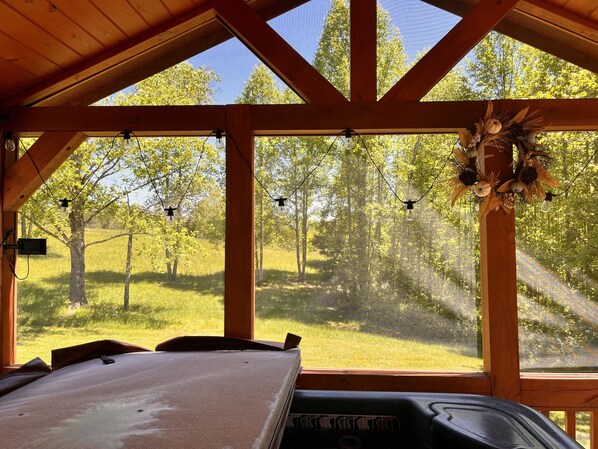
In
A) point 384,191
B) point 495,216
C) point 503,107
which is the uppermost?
point 503,107

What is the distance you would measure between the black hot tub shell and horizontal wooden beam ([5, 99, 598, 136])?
1.36 m

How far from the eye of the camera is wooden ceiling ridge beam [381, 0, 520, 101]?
2.12 metres

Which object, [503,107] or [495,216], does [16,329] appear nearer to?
[495,216]

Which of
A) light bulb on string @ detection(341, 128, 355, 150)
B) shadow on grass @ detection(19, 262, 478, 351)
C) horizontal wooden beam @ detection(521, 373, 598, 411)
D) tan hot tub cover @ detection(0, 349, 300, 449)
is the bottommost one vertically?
horizontal wooden beam @ detection(521, 373, 598, 411)

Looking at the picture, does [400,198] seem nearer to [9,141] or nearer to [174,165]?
[174,165]

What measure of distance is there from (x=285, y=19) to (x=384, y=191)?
3.85 feet

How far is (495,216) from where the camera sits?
2.06 meters

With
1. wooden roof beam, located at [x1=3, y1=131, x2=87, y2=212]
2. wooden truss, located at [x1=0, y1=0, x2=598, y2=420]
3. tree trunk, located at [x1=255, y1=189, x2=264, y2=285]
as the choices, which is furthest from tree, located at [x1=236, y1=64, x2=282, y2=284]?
wooden roof beam, located at [x1=3, y1=131, x2=87, y2=212]

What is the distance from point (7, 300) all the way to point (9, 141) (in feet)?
3.01

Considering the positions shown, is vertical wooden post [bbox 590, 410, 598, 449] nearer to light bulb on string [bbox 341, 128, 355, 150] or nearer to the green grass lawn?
the green grass lawn

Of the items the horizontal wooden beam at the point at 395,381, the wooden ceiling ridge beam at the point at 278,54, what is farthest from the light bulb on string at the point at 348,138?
the horizontal wooden beam at the point at 395,381

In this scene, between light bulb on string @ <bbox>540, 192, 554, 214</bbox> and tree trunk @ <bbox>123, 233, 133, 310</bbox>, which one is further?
tree trunk @ <bbox>123, 233, 133, 310</bbox>

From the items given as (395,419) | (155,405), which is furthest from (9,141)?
(395,419)

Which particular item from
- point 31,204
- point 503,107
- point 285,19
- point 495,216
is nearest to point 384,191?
point 495,216
